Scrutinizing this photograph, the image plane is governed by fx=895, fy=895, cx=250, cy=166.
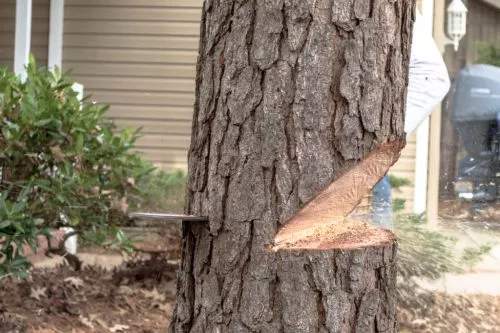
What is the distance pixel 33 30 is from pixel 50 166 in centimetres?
327

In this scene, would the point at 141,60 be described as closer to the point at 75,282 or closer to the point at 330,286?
the point at 75,282

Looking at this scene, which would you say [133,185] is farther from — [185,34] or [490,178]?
[185,34]

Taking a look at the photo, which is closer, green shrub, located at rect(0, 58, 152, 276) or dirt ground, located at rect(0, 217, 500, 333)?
green shrub, located at rect(0, 58, 152, 276)

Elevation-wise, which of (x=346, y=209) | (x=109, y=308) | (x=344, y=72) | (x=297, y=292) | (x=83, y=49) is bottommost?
(x=109, y=308)

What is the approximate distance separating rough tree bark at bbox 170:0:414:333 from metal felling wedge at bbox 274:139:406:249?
0.9 inches

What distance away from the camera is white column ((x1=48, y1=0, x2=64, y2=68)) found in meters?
7.40

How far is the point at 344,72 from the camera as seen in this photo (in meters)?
2.21

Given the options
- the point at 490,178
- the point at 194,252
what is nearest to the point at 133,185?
the point at 490,178

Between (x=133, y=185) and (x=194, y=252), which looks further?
(x=133, y=185)

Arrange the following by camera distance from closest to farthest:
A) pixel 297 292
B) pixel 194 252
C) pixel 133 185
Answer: pixel 297 292 → pixel 194 252 → pixel 133 185

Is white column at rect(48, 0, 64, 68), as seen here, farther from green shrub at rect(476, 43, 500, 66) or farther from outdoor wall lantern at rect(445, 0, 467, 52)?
green shrub at rect(476, 43, 500, 66)

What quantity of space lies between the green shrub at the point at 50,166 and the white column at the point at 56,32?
288cm

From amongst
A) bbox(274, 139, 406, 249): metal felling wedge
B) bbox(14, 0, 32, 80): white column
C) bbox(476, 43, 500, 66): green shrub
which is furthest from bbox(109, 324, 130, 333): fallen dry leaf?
bbox(476, 43, 500, 66): green shrub

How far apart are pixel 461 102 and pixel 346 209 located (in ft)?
11.9
